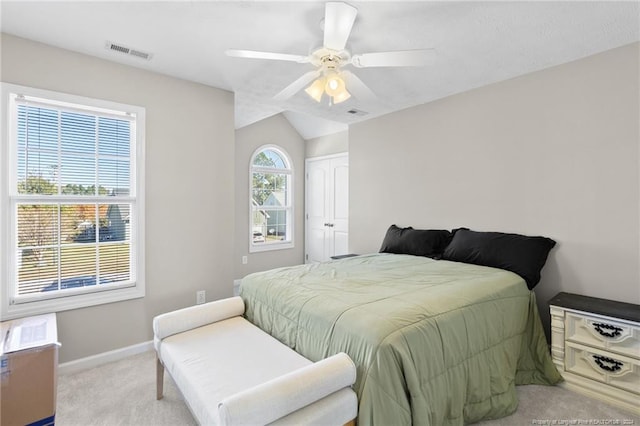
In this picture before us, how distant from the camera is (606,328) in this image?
2.10 m

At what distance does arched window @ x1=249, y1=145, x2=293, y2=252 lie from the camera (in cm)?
531

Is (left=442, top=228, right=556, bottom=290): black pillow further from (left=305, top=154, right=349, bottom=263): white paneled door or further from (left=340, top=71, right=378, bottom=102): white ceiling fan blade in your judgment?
(left=305, top=154, right=349, bottom=263): white paneled door

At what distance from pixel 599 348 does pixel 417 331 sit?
60.0 inches

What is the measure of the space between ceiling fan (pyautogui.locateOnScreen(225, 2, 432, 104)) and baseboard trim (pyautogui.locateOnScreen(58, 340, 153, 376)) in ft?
8.33

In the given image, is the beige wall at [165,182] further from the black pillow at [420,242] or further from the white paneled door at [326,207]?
the white paneled door at [326,207]

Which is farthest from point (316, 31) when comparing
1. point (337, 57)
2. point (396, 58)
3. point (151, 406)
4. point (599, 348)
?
point (599, 348)

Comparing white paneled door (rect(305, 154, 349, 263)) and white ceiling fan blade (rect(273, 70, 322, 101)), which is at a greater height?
white ceiling fan blade (rect(273, 70, 322, 101))

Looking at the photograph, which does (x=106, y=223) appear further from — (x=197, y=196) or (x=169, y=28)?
(x=169, y=28)

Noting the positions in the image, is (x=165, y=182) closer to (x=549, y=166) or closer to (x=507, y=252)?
(x=507, y=252)

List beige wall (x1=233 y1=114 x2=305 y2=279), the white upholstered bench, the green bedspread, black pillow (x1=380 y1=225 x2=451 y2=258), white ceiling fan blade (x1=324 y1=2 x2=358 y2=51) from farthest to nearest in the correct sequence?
beige wall (x1=233 y1=114 x2=305 y2=279), black pillow (x1=380 y1=225 x2=451 y2=258), white ceiling fan blade (x1=324 y1=2 x2=358 y2=51), the green bedspread, the white upholstered bench

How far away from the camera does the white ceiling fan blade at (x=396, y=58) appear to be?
1822 mm

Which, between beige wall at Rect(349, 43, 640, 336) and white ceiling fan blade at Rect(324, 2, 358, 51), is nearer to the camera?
white ceiling fan blade at Rect(324, 2, 358, 51)

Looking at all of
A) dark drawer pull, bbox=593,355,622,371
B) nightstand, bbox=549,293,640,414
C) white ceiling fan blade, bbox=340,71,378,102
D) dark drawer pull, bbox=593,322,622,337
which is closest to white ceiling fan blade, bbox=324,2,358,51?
→ white ceiling fan blade, bbox=340,71,378,102

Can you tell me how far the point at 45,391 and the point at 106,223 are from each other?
133cm
